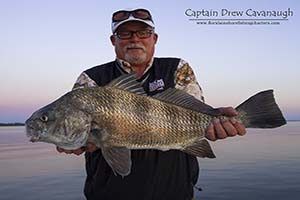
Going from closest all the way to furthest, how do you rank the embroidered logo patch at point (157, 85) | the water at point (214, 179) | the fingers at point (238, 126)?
the fingers at point (238, 126), the embroidered logo patch at point (157, 85), the water at point (214, 179)

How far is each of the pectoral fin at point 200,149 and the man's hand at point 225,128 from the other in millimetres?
109

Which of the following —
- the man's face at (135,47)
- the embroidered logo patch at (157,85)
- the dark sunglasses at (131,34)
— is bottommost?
the embroidered logo patch at (157,85)

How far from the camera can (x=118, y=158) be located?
432 centimetres

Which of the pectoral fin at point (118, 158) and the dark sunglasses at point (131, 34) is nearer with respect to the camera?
the pectoral fin at point (118, 158)

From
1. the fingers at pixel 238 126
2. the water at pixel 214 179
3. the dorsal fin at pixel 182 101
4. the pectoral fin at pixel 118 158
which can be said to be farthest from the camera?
the water at pixel 214 179

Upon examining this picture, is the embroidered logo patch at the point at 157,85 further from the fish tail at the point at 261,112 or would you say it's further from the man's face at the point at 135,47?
the fish tail at the point at 261,112

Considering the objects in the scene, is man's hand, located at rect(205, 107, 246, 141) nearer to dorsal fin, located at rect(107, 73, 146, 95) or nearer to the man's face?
dorsal fin, located at rect(107, 73, 146, 95)

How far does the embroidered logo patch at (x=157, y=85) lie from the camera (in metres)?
5.29

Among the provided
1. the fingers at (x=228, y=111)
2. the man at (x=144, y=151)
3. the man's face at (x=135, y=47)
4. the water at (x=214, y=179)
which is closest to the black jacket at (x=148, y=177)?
the man at (x=144, y=151)

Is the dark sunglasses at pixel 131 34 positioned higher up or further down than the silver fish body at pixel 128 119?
higher up

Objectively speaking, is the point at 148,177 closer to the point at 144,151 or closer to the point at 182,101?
the point at 144,151

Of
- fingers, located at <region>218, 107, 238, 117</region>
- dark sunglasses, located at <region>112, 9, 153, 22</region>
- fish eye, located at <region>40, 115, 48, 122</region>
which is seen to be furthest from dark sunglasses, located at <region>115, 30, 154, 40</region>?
fish eye, located at <region>40, 115, 48, 122</region>

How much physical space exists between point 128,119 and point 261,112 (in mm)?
1538

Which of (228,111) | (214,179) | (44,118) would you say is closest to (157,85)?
(228,111)
